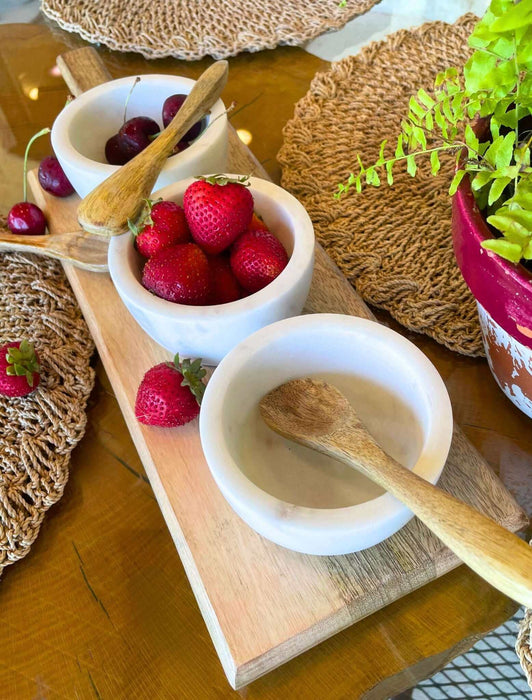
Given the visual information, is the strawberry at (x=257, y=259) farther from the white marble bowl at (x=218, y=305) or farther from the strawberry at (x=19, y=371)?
the strawberry at (x=19, y=371)

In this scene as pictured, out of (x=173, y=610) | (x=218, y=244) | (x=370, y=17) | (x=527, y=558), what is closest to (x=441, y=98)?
(x=218, y=244)

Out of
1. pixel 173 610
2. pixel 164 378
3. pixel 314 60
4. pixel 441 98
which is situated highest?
pixel 441 98

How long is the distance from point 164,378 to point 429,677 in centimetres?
30

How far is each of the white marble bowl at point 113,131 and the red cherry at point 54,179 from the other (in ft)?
0.16

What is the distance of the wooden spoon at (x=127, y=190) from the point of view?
1.86 feet

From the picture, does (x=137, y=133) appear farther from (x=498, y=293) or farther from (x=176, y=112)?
(x=498, y=293)

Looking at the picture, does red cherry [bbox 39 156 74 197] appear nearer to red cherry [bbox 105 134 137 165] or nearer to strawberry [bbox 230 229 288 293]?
red cherry [bbox 105 134 137 165]

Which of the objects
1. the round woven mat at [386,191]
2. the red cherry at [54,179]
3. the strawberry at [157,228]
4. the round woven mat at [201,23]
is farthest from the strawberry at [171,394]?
the round woven mat at [201,23]

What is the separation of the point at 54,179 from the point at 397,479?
541 millimetres

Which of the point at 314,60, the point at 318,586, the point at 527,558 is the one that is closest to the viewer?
the point at 527,558

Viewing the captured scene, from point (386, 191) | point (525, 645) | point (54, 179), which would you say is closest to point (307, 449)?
point (525, 645)

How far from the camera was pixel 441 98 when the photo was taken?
18.9 inches

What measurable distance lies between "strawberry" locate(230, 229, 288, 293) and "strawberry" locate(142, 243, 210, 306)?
0.03 meters

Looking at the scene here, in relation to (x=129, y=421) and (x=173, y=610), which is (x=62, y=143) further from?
(x=173, y=610)
